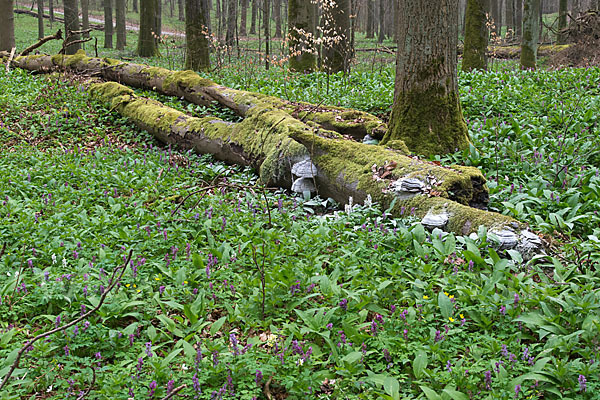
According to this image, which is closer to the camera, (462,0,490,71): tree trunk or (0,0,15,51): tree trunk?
(462,0,490,71): tree trunk

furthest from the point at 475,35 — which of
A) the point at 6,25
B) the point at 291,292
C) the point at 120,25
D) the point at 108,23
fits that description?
the point at 108,23

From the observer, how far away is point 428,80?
20.0 feet

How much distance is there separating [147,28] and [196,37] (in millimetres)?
7125

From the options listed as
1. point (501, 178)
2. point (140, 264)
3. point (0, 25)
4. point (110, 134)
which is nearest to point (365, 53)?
point (0, 25)

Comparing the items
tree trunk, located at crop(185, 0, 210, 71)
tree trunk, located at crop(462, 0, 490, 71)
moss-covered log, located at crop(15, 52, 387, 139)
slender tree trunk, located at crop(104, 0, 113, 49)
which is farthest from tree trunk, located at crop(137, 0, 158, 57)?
tree trunk, located at crop(462, 0, 490, 71)

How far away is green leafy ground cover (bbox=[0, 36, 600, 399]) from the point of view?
2.71 meters

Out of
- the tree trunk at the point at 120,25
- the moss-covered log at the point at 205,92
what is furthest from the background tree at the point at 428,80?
the tree trunk at the point at 120,25

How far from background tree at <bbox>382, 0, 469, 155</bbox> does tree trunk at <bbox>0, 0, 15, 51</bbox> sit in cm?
1388

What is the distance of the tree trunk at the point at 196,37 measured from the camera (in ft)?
43.1

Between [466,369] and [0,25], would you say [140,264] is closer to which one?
[466,369]

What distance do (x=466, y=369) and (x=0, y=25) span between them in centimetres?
1727

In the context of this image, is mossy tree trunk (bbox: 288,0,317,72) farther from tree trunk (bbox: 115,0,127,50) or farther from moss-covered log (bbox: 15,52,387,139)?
tree trunk (bbox: 115,0,127,50)

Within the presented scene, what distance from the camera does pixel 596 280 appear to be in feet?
11.3

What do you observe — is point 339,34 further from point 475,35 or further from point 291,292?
point 291,292
